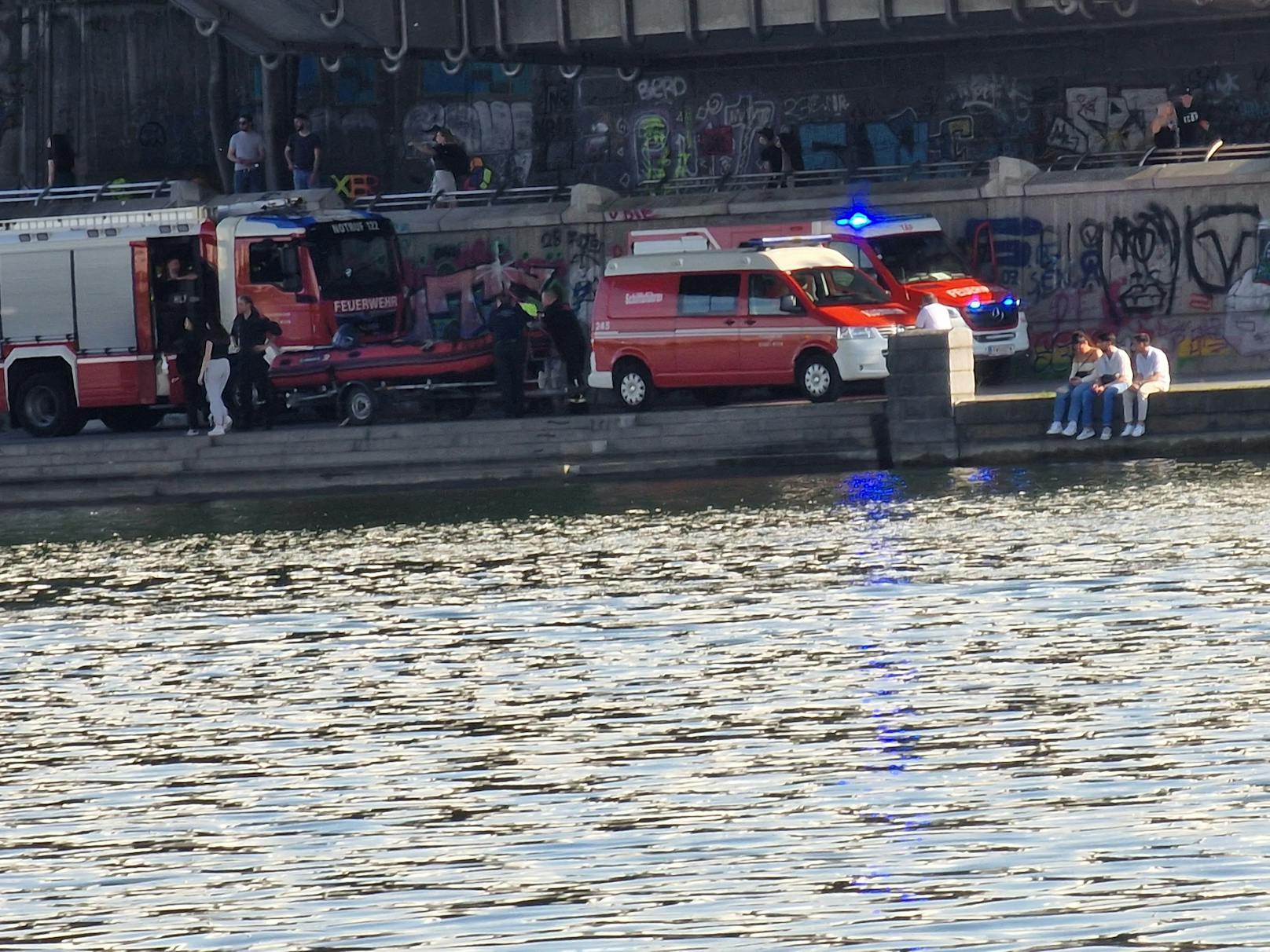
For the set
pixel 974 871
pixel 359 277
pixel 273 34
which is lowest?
pixel 974 871

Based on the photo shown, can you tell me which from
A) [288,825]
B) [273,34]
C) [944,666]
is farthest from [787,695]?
[273,34]

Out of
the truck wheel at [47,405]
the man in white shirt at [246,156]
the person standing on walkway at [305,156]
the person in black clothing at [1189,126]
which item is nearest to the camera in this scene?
the truck wheel at [47,405]

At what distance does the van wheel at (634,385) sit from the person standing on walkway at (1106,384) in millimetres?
5576

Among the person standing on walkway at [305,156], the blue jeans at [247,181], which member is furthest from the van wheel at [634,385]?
the blue jeans at [247,181]

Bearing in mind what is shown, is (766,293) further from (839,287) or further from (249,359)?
(249,359)

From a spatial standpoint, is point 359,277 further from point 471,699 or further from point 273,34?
point 471,699

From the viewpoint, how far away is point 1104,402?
2642 cm

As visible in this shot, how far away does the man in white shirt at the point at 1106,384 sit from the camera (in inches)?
1040

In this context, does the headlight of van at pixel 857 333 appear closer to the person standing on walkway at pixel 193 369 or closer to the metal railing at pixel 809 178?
the metal railing at pixel 809 178

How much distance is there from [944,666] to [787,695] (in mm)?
1197

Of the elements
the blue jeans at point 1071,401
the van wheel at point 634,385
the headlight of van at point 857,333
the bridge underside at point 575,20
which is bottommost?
the blue jeans at point 1071,401

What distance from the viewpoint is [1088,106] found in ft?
130

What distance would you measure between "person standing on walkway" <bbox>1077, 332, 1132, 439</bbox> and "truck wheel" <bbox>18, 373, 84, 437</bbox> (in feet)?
42.1

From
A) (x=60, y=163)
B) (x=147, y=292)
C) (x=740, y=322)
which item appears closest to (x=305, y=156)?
(x=60, y=163)
